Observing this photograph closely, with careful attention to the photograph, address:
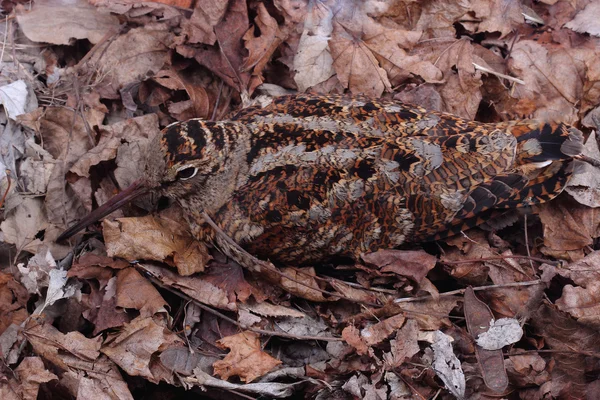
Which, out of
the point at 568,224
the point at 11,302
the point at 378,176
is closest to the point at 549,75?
the point at 568,224

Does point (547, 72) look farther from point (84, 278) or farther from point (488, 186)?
point (84, 278)

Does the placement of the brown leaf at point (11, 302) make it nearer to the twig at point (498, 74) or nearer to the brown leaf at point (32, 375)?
the brown leaf at point (32, 375)

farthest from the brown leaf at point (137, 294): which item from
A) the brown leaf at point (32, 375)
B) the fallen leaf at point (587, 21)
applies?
the fallen leaf at point (587, 21)

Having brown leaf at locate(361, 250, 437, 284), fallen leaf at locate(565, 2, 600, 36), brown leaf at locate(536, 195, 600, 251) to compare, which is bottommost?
brown leaf at locate(361, 250, 437, 284)

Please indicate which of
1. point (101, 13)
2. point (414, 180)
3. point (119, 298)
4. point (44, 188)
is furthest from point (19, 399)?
point (101, 13)

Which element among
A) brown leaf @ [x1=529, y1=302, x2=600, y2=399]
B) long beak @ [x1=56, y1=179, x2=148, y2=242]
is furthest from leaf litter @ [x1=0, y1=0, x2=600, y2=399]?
long beak @ [x1=56, y1=179, x2=148, y2=242]

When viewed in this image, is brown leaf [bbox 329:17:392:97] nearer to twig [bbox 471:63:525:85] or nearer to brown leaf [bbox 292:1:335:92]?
brown leaf [bbox 292:1:335:92]
